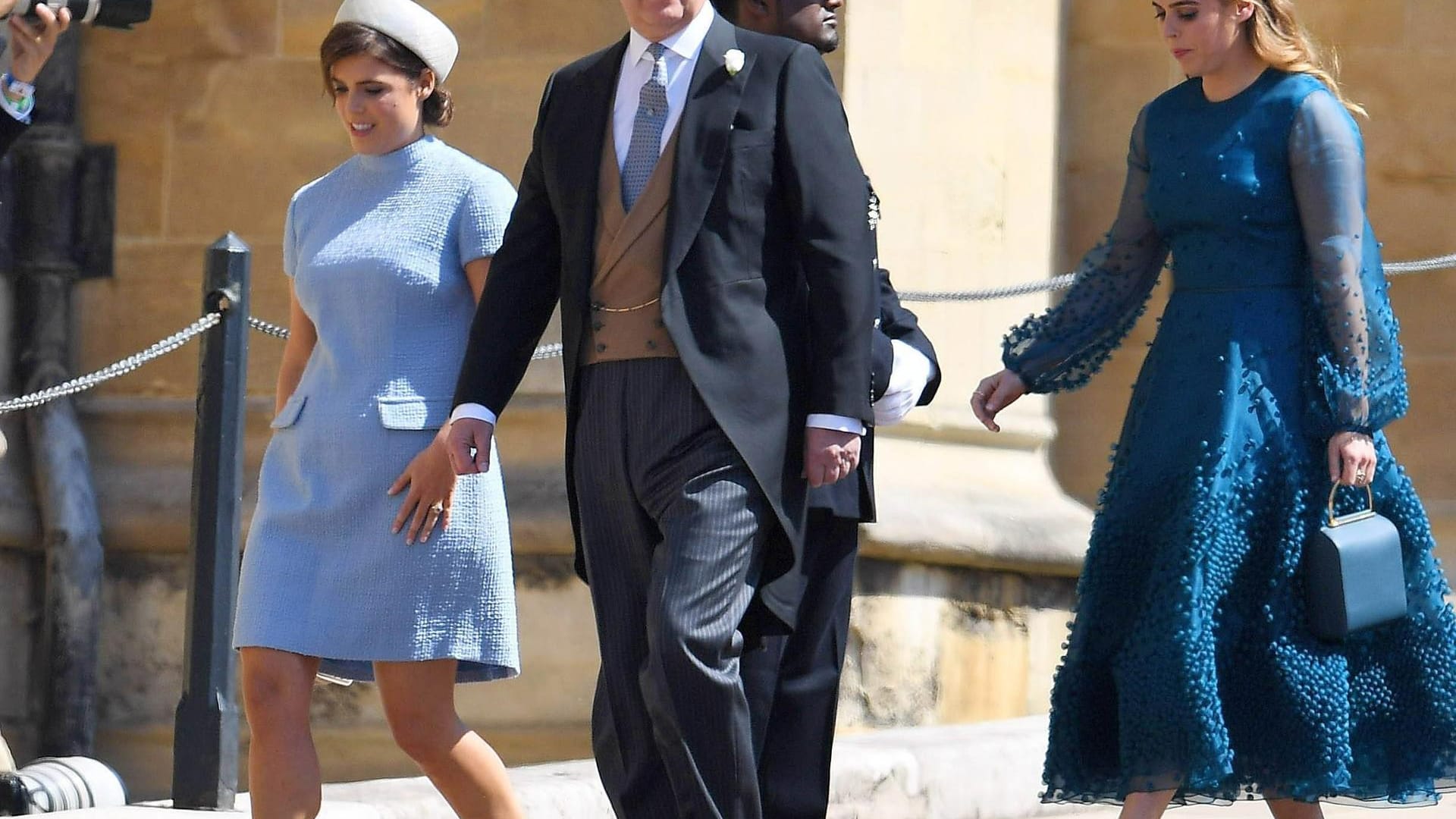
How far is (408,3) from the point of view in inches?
157

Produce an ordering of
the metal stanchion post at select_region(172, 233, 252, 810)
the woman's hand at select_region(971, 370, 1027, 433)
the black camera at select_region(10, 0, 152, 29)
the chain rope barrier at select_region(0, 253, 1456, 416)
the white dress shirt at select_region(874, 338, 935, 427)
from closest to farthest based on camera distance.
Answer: the white dress shirt at select_region(874, 338, 935, 427), the woman's hand at select_region(971, 370, 1027, 433), the black camera at select_region(10, 0, 152, 29), the metal stanchion post at select_region(172, 233, 252, 810), the chain rope barrier at select_region(0, 253, 1456, 416)

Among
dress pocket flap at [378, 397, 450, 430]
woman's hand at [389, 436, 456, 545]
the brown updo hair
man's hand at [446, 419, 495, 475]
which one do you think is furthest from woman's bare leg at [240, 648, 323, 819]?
the brown updo hair

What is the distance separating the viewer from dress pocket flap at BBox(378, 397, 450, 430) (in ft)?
12.4

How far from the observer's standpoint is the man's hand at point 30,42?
13.2 ft

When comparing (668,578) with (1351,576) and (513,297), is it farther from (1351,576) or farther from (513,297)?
(1351,576)

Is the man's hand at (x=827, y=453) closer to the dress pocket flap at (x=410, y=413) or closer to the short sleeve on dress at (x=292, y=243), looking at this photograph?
the dress pocket flap at (x=410, y=413)

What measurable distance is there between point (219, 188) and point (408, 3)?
2969 millimetres

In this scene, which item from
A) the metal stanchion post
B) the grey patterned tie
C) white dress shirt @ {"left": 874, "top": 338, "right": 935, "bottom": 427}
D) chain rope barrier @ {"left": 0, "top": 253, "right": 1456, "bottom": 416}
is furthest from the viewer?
chain rope barrier @ {"left": 0, "top": 253, "right": 1456, "bottom": 416}

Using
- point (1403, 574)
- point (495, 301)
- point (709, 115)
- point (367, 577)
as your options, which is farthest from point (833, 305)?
point (1403, 574)

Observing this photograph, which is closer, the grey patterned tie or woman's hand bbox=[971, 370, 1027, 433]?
the grey patterned tie

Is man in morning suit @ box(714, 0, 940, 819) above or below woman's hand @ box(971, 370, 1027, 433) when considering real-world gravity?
below

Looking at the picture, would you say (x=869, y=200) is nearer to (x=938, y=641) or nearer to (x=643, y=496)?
(x=643, y=496)

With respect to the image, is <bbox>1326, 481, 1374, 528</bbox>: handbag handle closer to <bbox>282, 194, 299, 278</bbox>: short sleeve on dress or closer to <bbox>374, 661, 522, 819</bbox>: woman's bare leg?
<bbox>374, 661, 522, 819</bbox>: woman's bare leg

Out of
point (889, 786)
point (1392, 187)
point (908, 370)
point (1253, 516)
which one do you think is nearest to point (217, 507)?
point (889, 786)
